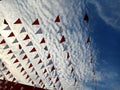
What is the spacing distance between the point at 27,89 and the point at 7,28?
12699 millimetres

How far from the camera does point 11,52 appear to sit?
63.8ft

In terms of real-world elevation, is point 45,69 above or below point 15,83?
above

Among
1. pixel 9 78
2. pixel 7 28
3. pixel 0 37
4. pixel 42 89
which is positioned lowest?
pixel 42 89

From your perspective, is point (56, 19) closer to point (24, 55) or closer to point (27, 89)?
point (24, 55)

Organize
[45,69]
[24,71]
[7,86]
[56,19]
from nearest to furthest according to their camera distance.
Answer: [56,19], [45,69], [24,71], [7,86]

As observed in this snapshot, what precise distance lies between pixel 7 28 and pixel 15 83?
12.3 metres

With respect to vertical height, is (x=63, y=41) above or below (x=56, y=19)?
below

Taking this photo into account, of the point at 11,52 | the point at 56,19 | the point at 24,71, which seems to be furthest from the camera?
the point at 24,71

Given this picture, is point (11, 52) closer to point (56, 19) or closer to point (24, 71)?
point (24, 71)

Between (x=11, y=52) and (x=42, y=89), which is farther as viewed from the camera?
(x=42, y=89)

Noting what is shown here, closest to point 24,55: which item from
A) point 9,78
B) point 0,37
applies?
point 0,37

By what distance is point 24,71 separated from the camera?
2297cm

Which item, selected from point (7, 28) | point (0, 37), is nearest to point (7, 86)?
point (0, 37)

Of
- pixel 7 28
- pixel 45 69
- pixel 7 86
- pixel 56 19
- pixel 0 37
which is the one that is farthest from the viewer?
pixel 7 86
